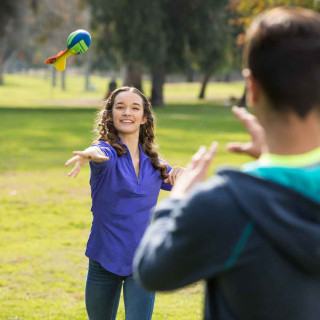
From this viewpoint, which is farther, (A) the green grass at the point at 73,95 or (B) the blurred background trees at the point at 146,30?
(A) the green grass at the point at 73,95

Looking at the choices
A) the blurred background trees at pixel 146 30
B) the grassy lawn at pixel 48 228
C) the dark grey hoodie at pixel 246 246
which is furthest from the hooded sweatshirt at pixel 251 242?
the blurred background trees at pixel 146 30

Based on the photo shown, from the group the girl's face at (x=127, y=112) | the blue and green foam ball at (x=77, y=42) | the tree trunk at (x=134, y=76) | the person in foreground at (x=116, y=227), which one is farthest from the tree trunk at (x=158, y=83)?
the person in foreground at (x=116, y=227)

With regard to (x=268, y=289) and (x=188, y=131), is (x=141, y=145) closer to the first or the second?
(x=268, y=289)

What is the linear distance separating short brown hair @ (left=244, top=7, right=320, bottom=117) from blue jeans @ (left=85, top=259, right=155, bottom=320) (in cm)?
224

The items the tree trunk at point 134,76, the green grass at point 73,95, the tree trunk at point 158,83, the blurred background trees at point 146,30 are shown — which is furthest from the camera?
the green grass at point 73,95

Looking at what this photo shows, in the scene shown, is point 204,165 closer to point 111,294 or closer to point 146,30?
point 111,294

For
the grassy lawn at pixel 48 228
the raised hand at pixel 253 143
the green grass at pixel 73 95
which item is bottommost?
the green grass at pixel 73 95

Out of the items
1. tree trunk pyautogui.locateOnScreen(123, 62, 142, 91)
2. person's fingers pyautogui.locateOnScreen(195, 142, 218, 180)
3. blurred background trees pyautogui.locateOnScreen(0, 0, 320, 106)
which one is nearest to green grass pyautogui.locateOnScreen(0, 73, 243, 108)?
tree trunk pyautogui.locateOnScreen(123, 62, 142, 91)

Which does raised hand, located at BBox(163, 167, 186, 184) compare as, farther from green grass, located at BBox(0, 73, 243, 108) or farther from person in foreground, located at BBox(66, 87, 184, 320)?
green grass, located at BBox(0, 73, 243, 108)

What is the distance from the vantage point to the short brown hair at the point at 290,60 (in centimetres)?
159

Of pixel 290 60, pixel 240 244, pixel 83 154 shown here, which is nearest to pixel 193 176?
pixel 240 244

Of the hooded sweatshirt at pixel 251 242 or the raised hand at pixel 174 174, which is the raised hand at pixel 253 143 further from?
the raised hand at pixel 174 174

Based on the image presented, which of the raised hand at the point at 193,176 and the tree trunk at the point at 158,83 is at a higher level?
the raised hand at the point at 193,176

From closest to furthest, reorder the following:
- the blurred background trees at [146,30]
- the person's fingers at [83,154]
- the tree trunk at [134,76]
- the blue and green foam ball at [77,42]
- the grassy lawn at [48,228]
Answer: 1. the person's fingers at [83,154]
2. the blue and green foam ball at [77,42]
3. the grassy lawn at [48,228]
4. the blurred background trees at [146,30]
5. the tree trunk at [134,76]
